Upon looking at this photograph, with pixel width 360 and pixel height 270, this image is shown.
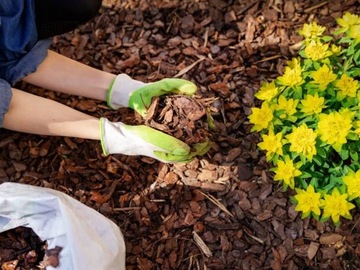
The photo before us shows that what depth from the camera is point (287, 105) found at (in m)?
1.61

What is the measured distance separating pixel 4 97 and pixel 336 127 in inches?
35.3

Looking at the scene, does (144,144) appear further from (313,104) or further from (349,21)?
(349,21)

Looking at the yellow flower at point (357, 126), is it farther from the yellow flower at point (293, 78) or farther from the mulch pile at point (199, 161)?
the mulch pile at point (199, 161)

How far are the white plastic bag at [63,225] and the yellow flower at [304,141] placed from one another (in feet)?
1.77

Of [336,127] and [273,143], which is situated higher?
[336,127]

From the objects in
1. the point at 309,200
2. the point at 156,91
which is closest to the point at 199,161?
the point at 156,91

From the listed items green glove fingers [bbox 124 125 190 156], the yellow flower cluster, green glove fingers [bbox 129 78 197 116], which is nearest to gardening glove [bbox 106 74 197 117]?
green glove fingers [bbox 129 78 197 116]

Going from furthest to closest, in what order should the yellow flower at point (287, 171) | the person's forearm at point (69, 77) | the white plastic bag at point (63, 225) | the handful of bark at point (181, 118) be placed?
the person's forearm at point (69, 77) < the handful of bark at point (181, 118) < the yellow flower at point (287, 171) < the white plastic bag at point (63, 225)

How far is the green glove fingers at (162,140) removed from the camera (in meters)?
1.65

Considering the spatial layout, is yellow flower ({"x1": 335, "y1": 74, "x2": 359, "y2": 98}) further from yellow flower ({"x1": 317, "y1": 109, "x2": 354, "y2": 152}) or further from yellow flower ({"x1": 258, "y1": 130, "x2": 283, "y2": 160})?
yellow flower ({"x1": 258, "y1": 130, "x2": 283, "y2": 160})

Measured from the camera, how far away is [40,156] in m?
1.87

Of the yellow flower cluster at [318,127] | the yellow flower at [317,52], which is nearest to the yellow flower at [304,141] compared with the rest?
the yellow flower cluster at [318,127]

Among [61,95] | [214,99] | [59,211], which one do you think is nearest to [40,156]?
[61,95]

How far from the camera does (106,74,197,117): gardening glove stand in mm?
1708
